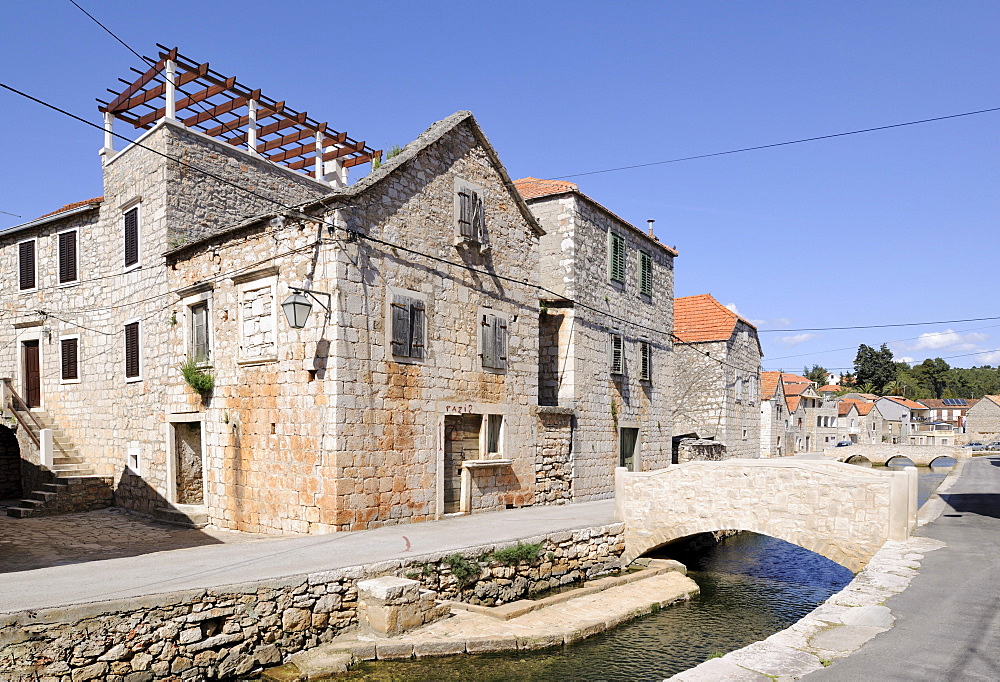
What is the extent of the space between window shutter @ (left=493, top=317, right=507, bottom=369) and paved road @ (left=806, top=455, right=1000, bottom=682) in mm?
9050

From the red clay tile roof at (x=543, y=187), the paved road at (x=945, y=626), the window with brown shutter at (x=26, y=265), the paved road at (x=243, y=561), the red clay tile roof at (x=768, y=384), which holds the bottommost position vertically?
the paved road at (x=243, y=561)

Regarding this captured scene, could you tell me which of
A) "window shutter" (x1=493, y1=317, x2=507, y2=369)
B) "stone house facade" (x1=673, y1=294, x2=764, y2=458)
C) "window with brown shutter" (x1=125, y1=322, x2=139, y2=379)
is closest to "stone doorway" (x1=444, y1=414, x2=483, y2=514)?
"window shutter" (x1=493, y1=317, x2=507, y2=369)

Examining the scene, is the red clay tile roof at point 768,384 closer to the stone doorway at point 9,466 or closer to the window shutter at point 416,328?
the window shutter at point 416,328

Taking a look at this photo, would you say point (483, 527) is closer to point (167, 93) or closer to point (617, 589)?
point (617, 589)

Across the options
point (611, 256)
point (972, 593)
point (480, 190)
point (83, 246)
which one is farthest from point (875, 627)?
point (83, 246)

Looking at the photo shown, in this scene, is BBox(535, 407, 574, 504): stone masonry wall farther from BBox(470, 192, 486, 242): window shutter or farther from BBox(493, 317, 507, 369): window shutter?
BBox(470, 192, 486, 242): window shutter

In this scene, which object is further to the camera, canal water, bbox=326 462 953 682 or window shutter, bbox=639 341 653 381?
window shutter, bbox=639 341 653 381

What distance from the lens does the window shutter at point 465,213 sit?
15.5 metres

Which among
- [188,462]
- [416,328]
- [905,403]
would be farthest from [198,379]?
[905,403]

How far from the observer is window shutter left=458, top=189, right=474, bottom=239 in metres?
15.5

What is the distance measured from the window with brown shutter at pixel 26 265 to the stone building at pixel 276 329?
0.08 meters

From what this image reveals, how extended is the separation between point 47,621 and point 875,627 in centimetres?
817

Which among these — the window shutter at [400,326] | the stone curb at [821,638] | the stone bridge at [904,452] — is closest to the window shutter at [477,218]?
the window shutter at [400,326]

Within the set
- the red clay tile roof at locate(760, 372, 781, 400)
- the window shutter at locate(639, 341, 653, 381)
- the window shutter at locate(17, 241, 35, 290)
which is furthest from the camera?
the red clay tile roof at locate(760, 372, 781, 400)
